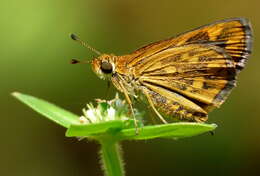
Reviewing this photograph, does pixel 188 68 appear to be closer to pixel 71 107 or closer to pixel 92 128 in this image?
pixel 92 128

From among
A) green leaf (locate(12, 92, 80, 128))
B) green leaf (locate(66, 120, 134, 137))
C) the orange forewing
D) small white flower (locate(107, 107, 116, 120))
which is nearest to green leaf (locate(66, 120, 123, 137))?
green leaf (locate(66, 120, 134, 137))

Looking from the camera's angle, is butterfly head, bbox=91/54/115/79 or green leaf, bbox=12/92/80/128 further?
butterfly head, bbox=91/54/115/79

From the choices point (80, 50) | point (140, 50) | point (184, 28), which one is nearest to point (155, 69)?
point (140, 50)

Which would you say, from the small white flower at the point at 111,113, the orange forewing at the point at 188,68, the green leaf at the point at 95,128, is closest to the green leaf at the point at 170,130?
the green leaf at the point at 95,128

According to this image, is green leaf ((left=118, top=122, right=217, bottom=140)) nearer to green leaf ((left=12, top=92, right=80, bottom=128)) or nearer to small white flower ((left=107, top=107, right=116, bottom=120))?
→ small white flower ((left=107, top=107, right=116, bottom=120))

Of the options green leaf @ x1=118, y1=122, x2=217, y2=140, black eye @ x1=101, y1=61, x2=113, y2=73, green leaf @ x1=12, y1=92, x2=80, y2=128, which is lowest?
green leaf @ x1=118, y1=122, x2=217, y2=140

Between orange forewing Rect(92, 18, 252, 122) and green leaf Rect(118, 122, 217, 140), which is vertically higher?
orange forewing Rect(92, 18, 252, 122)

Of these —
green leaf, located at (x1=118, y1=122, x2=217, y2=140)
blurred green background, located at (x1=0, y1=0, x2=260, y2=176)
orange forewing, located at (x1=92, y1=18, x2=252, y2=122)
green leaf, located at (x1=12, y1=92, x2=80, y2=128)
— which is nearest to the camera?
green leaf, located at (x1=118, y1=122, x2=217, y2=140)

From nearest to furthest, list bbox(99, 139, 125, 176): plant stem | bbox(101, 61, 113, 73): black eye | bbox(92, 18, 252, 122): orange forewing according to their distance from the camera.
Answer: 1. bbox(99, 139, 125, 176): plant stem
2. bbox(92, 18, 252, 122): orange forewing
3. bbox(101, 61, 113, 73): black eye
